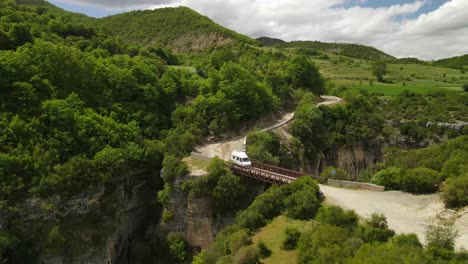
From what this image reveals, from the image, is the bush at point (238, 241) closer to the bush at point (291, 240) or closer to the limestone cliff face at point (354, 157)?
the bush at point (291, 240)

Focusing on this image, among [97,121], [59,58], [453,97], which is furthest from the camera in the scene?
[453,97]

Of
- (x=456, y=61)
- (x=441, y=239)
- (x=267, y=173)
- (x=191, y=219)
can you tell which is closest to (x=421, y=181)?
(x=441, y=239)

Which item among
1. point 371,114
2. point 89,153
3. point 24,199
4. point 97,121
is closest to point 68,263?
point 24,199

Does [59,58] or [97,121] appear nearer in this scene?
[97,121]

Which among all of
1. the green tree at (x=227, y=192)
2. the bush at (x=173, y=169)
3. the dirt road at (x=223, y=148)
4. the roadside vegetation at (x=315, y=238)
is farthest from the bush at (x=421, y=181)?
the bush at (x=173, y=169)

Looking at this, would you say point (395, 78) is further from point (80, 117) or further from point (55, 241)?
point (55, 241)

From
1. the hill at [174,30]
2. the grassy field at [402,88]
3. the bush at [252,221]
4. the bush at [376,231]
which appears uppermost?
the hill at [174,30]

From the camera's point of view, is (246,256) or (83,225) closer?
(246,256)

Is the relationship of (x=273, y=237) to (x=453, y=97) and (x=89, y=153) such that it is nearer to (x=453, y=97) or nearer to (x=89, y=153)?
(x=89, y=153)
